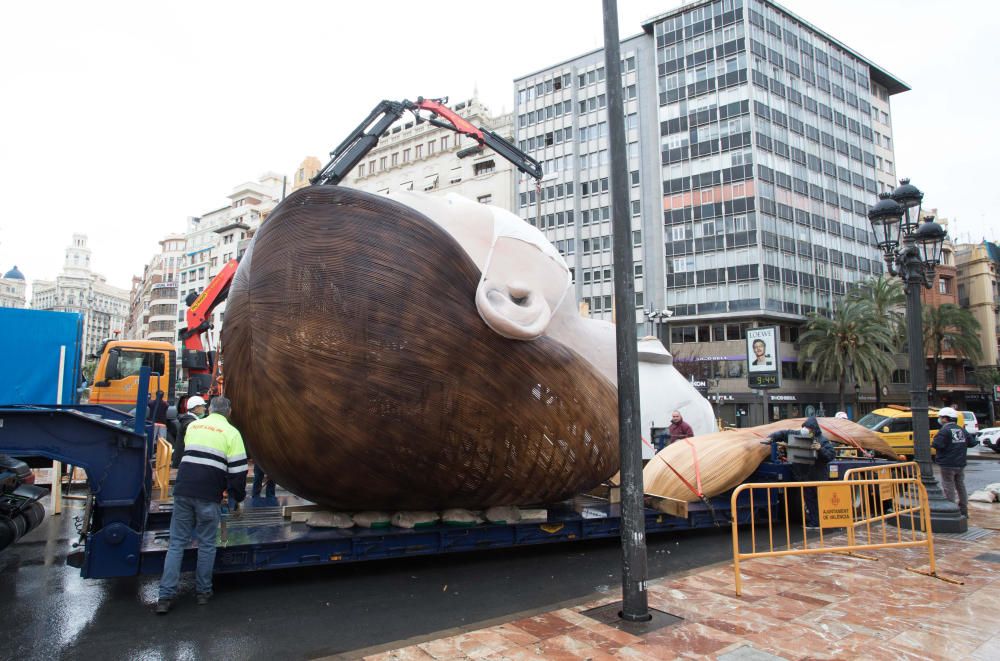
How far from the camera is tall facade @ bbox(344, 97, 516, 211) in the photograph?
50688 mm

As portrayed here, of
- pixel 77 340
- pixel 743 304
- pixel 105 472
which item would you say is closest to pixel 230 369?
pixel 105 472

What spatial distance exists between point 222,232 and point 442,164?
3313 centimetres

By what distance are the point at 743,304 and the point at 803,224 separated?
314 inches

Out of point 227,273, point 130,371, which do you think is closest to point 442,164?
point 227,273

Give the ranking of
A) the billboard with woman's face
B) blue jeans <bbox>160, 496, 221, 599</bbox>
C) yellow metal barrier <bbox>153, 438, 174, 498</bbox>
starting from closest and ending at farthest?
blue jeans <bbox>160, 496, 221, 599</bbox>
yellow metal barrier <bbox>153, 438, 174, 498</bbox>
the billboard with woman's face

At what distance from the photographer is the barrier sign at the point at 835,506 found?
250 inches

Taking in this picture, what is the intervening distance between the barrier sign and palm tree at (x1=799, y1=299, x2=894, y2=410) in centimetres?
3457

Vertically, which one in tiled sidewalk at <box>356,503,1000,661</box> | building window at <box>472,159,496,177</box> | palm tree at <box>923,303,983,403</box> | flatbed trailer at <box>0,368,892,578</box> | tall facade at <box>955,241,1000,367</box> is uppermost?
building window at <box>472,159,496,177</box>

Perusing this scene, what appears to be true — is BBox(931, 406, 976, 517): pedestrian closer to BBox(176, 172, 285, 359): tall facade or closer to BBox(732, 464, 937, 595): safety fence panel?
BBox(732, 464, 937, 595): safety fence panel

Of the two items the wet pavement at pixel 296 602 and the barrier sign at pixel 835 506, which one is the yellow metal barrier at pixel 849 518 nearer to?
the barrier sign at pixel 835 506

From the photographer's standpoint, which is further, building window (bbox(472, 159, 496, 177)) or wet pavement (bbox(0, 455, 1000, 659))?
building window (bbox(472, 159, 496, 177))

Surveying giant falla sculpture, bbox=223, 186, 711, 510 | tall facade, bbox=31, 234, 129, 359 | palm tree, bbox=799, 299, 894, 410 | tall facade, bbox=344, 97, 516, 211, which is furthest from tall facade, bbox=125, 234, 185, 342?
giant falla sculpture, bbox=223, 186, 711, 510

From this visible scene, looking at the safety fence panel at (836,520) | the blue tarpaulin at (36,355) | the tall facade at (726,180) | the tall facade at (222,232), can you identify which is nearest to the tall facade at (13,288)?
the tall facade at (222,232)

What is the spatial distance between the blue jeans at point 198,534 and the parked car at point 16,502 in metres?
1.80
